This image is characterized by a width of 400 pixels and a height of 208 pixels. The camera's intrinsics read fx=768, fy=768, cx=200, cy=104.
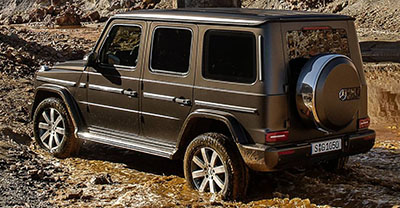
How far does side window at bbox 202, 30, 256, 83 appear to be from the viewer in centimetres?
676

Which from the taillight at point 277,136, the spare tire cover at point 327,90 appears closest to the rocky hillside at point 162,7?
the spare tire cover at point 327,90

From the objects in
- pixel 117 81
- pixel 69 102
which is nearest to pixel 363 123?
pixel 117 81


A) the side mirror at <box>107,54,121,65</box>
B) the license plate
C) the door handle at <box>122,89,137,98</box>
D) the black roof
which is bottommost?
the license plate

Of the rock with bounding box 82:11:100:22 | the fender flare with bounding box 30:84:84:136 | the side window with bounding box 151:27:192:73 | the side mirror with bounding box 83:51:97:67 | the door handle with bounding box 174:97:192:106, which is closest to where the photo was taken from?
the door handle with bounding box 174:97:192:106

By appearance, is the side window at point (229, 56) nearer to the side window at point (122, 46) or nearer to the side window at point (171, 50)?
the side window at point (171, 50)

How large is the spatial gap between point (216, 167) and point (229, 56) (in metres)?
1.01

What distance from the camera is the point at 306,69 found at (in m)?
6.65

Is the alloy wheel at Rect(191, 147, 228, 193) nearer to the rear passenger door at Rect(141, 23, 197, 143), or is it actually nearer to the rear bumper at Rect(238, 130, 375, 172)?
the rear bumper at Rect(238, 130, 375, 172)

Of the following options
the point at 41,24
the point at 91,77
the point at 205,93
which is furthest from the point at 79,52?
the point at 41,24

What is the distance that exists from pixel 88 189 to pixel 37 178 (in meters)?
0.60

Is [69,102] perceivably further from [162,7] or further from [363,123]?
[162,7]

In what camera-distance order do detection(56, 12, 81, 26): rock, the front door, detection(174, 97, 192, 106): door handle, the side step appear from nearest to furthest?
detection(174, 97, 192, 106): door handle, the side step, the front door, detection(56, 12, 81, 26): rock

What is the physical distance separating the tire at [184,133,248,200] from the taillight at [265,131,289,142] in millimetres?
373

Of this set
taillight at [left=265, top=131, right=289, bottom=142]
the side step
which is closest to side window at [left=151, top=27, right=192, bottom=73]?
the side step
